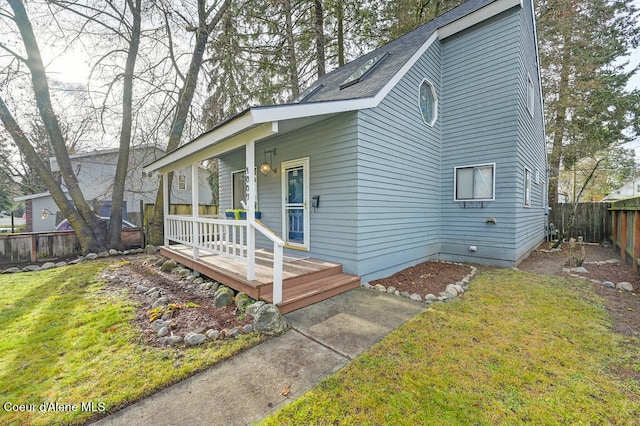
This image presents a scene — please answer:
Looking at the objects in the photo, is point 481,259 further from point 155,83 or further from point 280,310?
point 155,83

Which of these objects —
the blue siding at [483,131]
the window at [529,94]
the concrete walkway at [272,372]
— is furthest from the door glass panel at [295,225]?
the window at [529,94]

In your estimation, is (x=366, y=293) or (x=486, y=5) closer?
(x=366, y=293)

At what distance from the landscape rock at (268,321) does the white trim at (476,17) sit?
7950 mm

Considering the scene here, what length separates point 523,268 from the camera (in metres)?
6.11

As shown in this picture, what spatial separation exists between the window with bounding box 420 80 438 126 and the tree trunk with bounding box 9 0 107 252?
9.99m

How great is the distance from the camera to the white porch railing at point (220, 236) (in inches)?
138

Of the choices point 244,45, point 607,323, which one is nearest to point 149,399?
point 607,323

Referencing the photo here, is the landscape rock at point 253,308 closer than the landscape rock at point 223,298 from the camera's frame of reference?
Yes

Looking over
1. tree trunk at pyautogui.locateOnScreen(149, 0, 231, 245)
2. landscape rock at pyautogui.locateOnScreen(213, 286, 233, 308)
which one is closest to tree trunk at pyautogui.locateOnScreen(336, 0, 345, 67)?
tree trunk at pyautogui.locateOnScreen(149, 0, 231, 245)

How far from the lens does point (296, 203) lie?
5.87m

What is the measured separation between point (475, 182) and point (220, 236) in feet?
20.2

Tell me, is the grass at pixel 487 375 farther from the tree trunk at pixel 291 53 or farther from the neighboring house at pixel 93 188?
the neighboring house at pixel 93 188

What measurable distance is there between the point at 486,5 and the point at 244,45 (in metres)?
7.93

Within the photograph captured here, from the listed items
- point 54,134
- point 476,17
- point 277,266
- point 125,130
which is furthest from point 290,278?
point 54,134
